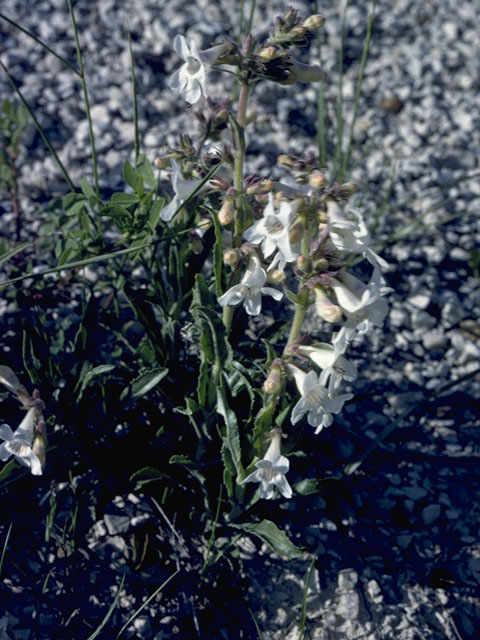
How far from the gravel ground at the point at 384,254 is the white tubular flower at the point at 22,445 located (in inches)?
26.3

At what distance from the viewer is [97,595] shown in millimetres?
2654

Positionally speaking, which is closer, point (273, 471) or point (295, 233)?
point (295, 233)

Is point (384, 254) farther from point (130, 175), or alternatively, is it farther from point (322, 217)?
point (322, 217)

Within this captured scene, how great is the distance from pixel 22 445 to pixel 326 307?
1059 millimetres

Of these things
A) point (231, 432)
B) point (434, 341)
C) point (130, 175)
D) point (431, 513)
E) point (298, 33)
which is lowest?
point (431, 513)

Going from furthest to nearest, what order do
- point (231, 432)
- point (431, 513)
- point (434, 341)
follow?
point (434, 341), point (431, 513), point (231, 432)

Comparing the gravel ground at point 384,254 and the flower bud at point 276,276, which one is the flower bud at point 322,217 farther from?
the gravel ground at point 384,254

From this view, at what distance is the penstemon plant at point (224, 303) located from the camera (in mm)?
2074

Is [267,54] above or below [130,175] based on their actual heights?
above

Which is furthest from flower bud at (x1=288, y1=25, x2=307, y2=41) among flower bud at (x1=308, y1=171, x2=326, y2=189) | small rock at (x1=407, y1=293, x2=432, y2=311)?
small rock at (x1=407, y1=293, x2=432, y2=311)

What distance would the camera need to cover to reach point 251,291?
220 centimetres

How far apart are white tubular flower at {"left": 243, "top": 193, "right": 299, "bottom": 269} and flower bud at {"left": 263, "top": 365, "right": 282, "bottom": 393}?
33 cm

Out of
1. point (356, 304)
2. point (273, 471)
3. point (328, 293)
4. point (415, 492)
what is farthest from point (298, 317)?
point (415, 492)

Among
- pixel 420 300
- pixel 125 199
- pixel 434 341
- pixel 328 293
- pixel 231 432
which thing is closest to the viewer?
pixel 328 293
